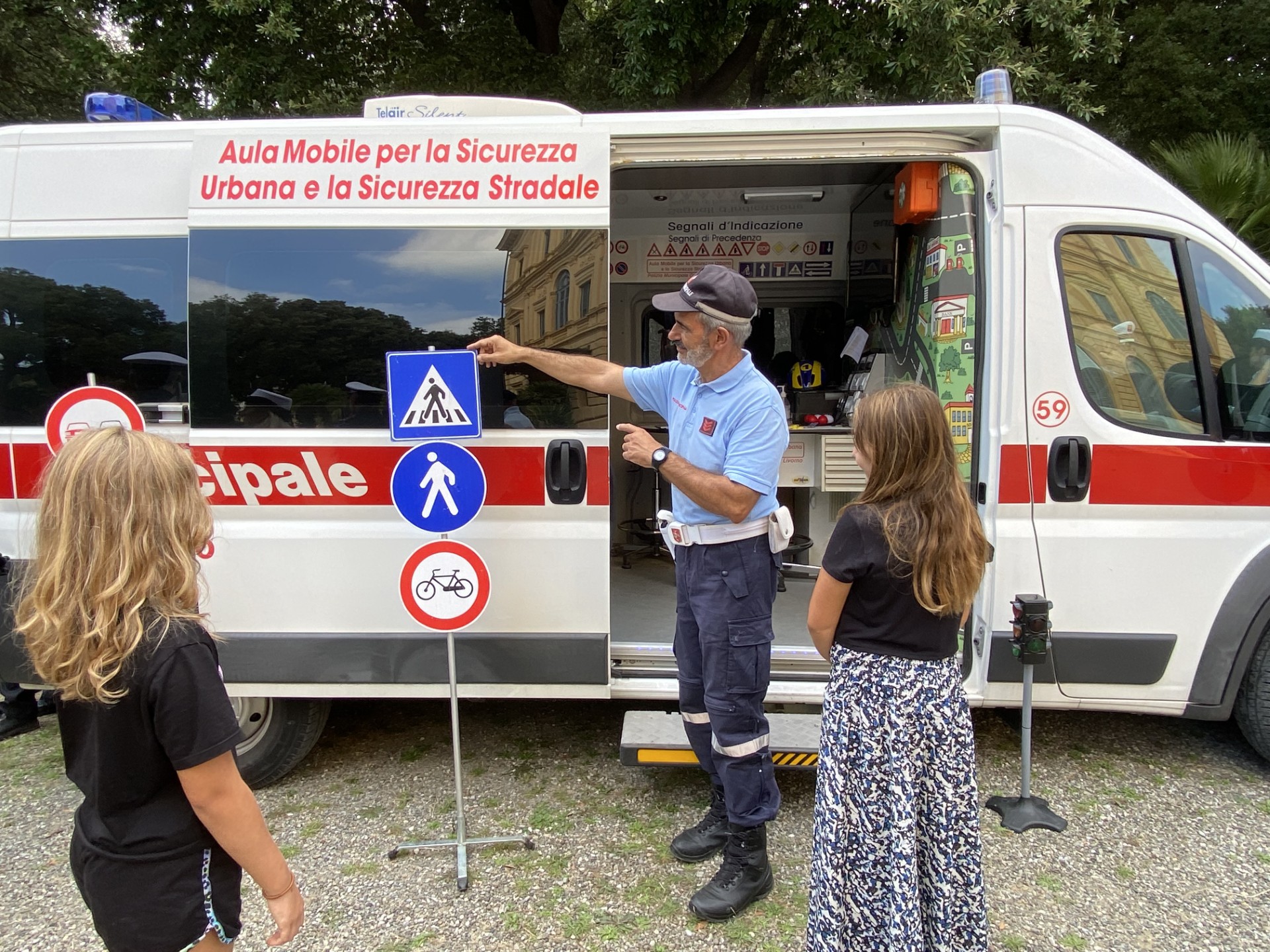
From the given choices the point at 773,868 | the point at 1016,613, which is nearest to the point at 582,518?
the point at 773,868

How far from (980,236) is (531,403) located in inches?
73.4

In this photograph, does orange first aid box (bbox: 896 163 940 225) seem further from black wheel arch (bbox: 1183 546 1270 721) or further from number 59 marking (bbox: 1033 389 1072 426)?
black wheel arch (bbox: 1183 546 1270 721)

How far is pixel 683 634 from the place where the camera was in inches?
107

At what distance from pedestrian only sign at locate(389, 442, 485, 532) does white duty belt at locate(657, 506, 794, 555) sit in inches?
28.2

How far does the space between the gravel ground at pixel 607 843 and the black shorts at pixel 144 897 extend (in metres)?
1.24

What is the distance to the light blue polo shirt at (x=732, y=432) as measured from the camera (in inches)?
95.6

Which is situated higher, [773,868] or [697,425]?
[697,425]

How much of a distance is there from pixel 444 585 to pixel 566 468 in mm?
626

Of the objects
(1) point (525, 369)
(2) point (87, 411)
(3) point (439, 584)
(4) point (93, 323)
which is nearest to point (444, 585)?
(3) point (439, 584)

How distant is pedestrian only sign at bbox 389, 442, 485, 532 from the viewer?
2.72 metres

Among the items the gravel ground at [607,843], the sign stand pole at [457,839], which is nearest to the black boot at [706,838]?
the gravel ground at [607,843]

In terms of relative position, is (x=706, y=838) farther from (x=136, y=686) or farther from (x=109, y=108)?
(x=109, y=108)

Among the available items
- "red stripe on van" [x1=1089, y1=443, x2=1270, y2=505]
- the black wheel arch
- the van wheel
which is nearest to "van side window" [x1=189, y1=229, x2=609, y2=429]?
the van wheel

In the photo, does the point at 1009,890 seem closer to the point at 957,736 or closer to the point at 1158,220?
the point at 957,736
